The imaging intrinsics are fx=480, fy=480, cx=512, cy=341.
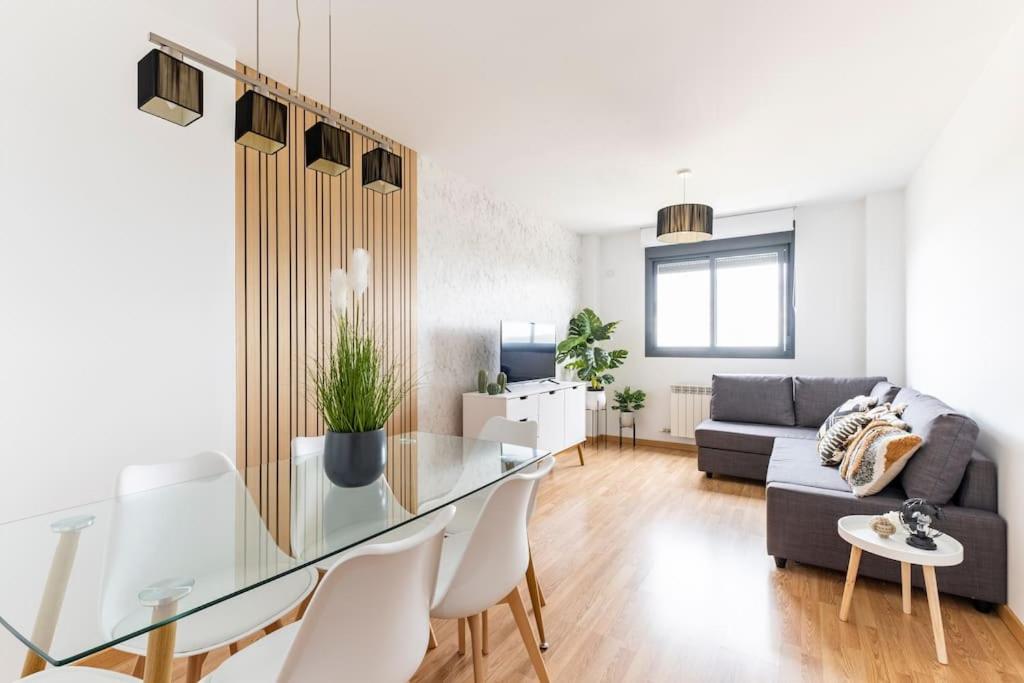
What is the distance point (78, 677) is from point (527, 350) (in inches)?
151

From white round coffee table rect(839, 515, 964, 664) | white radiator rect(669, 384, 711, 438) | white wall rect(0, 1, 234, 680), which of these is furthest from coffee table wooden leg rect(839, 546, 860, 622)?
white radiator rect(669, 384, 711, 438)

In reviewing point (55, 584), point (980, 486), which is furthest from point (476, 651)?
point (980, 486)

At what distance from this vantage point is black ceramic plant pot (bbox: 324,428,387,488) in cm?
161

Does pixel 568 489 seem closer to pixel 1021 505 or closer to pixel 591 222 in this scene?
pixel 1021 505

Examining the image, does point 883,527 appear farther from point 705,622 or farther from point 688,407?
point 688,407

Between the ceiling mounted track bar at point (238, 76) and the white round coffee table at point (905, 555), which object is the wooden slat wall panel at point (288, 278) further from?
the white round coffee table at point (905, 555)

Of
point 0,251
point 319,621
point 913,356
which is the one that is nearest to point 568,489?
point 913,356

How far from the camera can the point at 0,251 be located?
1.63m

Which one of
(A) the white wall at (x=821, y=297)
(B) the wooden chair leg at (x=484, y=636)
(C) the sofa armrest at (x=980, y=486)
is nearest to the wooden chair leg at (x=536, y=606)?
(B) the wooden chair leg at (x=484, y=636)

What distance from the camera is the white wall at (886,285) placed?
4371 millimetres

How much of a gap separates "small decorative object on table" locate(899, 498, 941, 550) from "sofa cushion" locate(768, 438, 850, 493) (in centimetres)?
54

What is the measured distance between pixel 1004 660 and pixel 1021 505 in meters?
0.62

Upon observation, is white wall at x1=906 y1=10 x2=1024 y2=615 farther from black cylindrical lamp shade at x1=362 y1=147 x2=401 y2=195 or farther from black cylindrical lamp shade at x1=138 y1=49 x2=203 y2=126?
black cylindrical lamp shade at x1=138 y1=49 x2=203 y2=126

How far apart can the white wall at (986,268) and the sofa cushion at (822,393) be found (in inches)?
34.7
